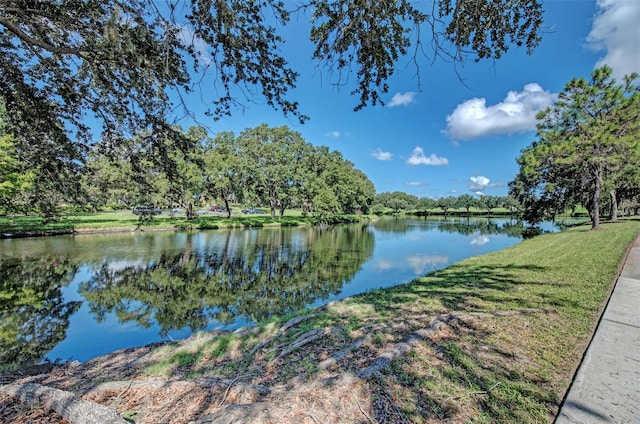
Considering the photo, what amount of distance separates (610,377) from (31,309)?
12592 mm

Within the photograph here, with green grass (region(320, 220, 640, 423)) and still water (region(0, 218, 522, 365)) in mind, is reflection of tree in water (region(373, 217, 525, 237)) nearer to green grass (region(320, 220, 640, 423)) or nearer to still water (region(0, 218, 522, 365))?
still water (region(0, 218, 522, 365))

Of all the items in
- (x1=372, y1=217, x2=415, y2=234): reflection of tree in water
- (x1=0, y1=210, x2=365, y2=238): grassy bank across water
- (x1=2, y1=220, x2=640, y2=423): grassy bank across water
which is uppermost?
(x1=0, y1=210, x2=365, y2=238): grassy bank across water

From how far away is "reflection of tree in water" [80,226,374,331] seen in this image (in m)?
8.05

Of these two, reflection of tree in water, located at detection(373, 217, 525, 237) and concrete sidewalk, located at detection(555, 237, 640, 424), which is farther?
reflection of tree in water, located at detection(373, 217, 525, 237)

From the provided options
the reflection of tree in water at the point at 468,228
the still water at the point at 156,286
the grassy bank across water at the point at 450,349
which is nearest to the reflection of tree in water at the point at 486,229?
the reflection of tree in water at the point at 468,228

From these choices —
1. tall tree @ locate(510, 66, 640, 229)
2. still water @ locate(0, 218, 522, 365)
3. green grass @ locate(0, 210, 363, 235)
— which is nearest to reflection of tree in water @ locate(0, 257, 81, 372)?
still water @ locate(0, 218, 522, 365)

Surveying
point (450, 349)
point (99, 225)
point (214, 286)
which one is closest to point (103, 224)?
point (99, 225)

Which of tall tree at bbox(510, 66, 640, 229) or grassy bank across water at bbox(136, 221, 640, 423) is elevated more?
tall tree at bbox(510, 66, 640, 229)

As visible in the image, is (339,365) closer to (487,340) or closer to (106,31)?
(487,340)

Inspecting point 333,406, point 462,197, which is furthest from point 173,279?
point 462,197

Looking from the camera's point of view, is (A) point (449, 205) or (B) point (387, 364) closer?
(B) point (387, 364)

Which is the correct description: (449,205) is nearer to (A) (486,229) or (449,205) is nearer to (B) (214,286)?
(A) (486,229)

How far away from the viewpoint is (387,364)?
3053 millimetres

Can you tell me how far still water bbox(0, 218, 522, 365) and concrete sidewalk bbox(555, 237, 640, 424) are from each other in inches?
239
